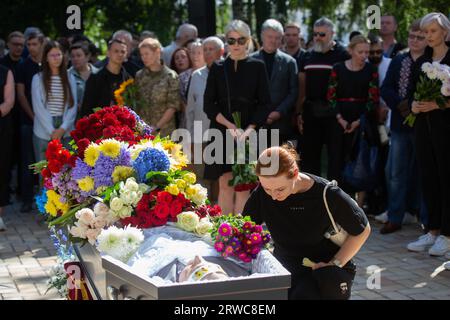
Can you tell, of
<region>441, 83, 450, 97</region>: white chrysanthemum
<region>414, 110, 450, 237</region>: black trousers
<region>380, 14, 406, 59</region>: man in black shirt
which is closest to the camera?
<region>441, 83, 450, 97</region>: white chrysanthemum

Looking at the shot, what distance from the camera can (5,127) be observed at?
880cm

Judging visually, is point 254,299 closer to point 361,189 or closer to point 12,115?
point 361,189

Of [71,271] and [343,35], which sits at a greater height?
[343,35]

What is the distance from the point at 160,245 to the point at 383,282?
9.07 ft

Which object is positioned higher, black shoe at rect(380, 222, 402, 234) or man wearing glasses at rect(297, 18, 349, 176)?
man wearing glasses at rect(297, 18, 349, 176)

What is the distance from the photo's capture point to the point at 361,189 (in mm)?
8453

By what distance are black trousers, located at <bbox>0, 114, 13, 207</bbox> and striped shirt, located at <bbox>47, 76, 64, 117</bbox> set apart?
0.49 meters

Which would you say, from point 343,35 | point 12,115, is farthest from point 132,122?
point 343,35

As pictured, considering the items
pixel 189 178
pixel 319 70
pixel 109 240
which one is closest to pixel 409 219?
pixel 319 70

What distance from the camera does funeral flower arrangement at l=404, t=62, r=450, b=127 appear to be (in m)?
6.78

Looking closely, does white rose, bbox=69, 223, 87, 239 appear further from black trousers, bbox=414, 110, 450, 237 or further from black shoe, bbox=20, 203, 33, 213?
black shoe, bbox=20, 203, 33, 213

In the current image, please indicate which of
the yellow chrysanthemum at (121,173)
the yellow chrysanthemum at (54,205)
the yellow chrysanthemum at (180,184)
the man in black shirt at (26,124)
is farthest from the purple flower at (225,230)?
the man in black shirt at (26,124)

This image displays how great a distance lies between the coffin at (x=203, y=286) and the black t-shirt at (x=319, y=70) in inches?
199

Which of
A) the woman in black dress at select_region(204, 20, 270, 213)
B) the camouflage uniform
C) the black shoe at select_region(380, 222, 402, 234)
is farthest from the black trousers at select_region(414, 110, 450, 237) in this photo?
the camouflage uniform
